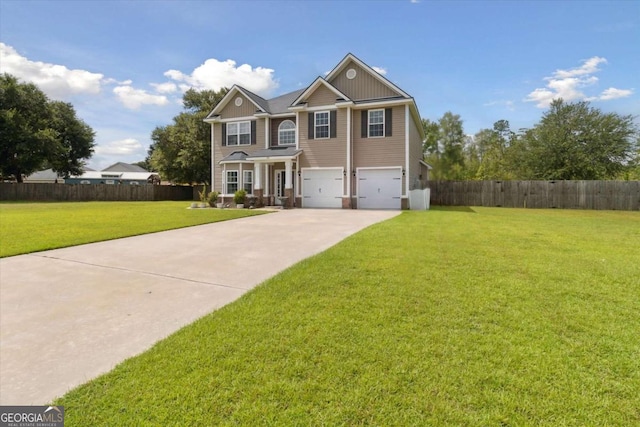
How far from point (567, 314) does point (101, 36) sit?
1611 cm

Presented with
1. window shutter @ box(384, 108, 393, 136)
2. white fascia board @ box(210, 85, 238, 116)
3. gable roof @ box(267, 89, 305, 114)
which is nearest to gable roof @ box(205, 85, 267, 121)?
white fascia board @ box(210, 85, 238, 116)

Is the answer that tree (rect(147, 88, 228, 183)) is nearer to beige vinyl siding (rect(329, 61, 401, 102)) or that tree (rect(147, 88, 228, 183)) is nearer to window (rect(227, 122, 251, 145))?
window (rect(227, 122, 251, 145))

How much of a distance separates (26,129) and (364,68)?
30.9 m

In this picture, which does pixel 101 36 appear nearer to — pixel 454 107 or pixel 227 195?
pixel 227 195

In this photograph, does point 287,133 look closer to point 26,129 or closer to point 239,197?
point 239,197

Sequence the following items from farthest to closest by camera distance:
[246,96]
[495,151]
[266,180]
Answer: [495,151]
[246,96]
[266,180]

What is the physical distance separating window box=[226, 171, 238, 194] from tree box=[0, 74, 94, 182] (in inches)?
854

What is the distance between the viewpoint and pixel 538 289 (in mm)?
4098

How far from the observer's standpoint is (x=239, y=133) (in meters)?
21.2

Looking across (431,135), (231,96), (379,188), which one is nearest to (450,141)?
(431,135)

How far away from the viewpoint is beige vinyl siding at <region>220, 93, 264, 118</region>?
20.6 m

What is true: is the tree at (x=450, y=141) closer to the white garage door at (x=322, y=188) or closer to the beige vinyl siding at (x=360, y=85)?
the beige vinyl siding at (x=360, y=85)

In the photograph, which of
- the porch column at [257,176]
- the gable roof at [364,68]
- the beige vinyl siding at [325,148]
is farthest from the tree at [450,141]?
the porch column at [257,176]

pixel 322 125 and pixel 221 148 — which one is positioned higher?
pixel 322 125
